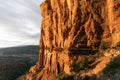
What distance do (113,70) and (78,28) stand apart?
27641 mm

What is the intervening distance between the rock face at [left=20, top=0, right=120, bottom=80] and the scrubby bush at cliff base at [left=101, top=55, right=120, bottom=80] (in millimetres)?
14628

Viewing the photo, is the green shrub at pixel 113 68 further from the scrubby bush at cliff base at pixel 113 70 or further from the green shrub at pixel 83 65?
the green shrub at pixel 83 65

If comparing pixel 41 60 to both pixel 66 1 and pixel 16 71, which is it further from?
pixel 16 71

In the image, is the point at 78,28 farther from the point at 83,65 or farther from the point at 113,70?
the point at 113,70

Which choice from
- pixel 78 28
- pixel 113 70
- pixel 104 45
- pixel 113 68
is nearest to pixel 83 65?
pixel 104 45

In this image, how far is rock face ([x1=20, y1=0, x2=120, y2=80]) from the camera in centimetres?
6532

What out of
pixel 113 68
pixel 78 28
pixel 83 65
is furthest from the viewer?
pixel 78 28

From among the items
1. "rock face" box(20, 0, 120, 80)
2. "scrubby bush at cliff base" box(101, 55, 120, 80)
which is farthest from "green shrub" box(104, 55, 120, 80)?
"rock face" box(20, 0, 120, 80)

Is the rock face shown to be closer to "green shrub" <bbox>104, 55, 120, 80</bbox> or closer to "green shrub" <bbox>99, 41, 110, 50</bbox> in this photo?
"green shrub" <bbox>99, 41, 110, 50</bbox>

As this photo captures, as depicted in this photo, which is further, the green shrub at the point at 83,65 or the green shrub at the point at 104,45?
the green shrub at the point at 104,45

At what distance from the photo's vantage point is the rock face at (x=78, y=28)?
65.3 meters

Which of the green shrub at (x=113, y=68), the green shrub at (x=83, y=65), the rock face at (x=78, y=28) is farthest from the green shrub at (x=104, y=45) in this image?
the green shrub at (x=113, y=68)

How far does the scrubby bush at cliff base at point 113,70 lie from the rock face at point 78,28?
14.6 m

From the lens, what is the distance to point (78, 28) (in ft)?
234
